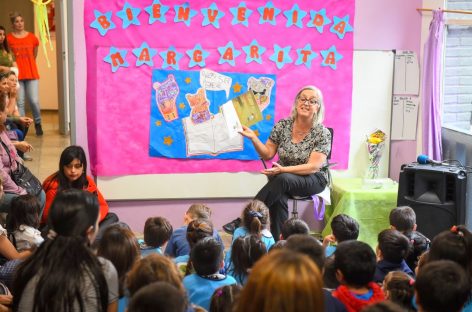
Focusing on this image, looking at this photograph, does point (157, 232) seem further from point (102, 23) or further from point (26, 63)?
point (26, 63)

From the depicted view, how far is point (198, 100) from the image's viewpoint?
4.95m

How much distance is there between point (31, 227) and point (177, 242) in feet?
2.44

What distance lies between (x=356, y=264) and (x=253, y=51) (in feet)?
9.07

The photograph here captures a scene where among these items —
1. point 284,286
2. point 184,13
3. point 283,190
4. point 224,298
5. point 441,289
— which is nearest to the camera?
point 284,286

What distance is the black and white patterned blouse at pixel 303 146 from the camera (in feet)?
14.8

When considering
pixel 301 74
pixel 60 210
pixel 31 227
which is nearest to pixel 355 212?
pixel 301 74

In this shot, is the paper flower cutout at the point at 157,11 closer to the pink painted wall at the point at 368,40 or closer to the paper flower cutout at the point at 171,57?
the paper flower cutout at the point at 171,57

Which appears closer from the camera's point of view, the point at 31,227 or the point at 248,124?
the point at 31,227

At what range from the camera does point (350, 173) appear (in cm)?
530

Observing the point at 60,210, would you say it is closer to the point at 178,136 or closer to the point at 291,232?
the point at 291,232

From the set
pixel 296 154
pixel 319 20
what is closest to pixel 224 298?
pixel 296 154

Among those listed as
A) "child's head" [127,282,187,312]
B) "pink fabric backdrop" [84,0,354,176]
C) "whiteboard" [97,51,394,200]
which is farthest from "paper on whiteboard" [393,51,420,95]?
"child's head" [127,282,187,312]

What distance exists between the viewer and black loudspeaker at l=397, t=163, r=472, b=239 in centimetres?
441

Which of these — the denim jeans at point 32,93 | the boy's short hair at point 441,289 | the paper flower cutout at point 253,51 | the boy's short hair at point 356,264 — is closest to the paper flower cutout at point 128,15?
the paper flower cutout at point 253,51
